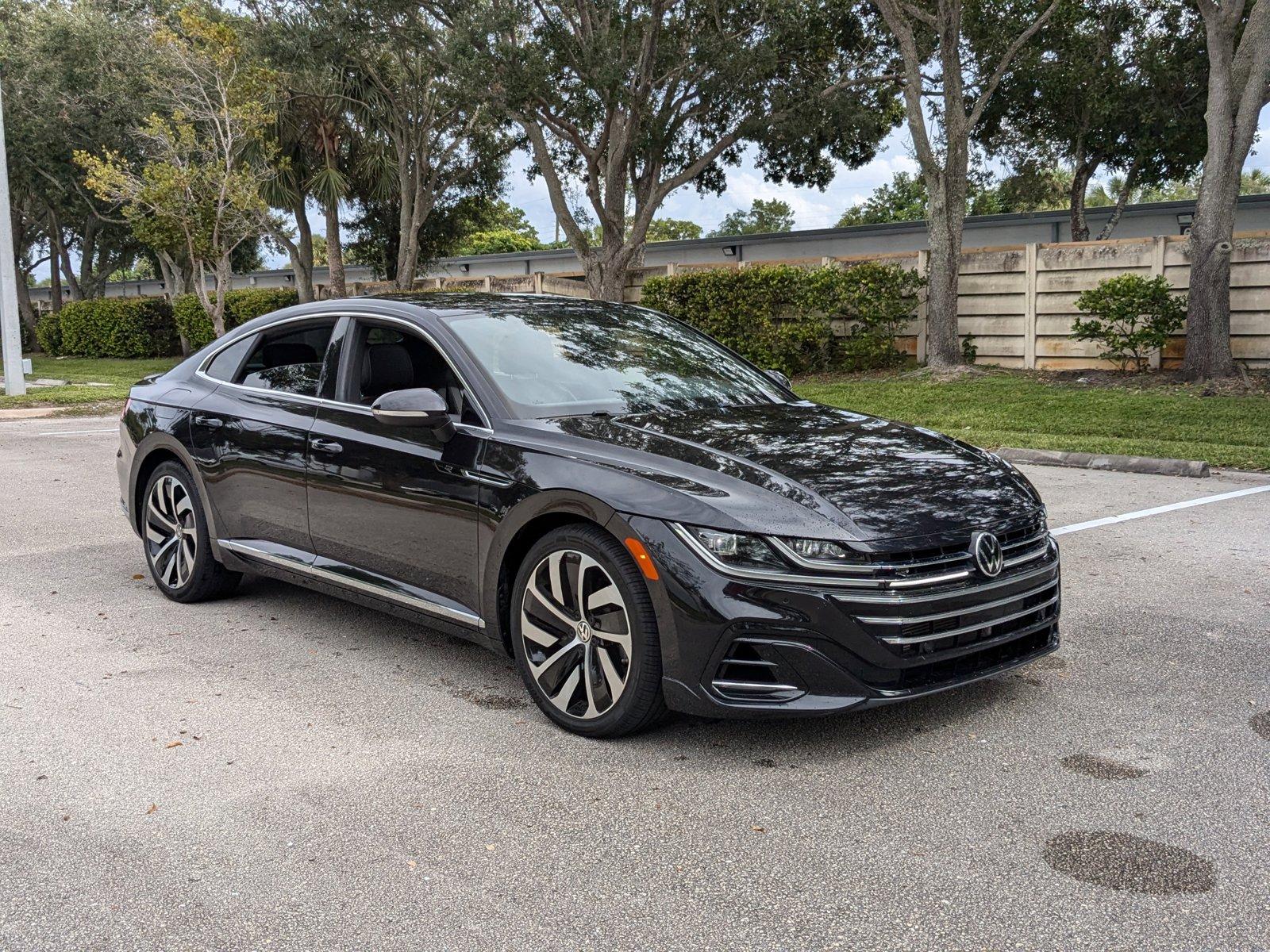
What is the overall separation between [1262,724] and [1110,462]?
7.33 meters

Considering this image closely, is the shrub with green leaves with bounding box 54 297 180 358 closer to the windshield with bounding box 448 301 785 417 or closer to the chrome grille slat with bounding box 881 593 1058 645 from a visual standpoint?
the windshield with bounding box 448 301 785 417

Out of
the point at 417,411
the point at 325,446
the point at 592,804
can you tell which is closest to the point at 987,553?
the point at 592,804

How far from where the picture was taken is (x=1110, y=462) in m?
11.0

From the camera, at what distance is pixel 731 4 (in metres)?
20.8

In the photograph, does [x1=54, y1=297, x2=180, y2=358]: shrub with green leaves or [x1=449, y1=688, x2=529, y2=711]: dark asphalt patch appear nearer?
[x1=449, y1=688, x2=529, y2=711]: dark asphalt patch

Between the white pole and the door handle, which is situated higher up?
the white pole

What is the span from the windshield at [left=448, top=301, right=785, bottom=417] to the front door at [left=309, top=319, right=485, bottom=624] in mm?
237

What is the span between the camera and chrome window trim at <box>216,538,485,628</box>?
4.51 metres

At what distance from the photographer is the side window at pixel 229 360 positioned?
5980 mm

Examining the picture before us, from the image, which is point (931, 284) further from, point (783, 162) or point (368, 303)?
point (368, 303)

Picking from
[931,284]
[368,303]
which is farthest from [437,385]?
[931,284]

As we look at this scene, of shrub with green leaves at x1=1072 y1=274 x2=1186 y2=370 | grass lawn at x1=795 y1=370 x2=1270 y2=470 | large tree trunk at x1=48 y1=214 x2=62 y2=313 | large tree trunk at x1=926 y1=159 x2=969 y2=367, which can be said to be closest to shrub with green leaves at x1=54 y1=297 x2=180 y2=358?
large tree trunk at x1=48 y1=214 x2=62 y2=313

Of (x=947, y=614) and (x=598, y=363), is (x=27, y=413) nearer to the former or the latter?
(x=598, y=363)

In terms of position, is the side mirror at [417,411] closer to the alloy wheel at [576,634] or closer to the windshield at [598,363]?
the windshield at [598,363]
